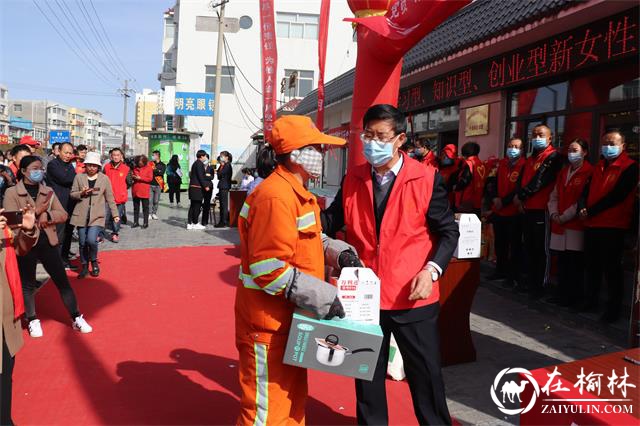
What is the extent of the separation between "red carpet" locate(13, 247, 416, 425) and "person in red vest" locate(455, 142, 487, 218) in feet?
11.4

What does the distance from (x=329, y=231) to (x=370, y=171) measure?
41cm

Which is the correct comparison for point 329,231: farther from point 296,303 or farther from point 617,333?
point 617,333

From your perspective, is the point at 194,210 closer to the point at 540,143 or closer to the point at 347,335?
the point at 540,143

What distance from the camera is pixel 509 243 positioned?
6809 mm

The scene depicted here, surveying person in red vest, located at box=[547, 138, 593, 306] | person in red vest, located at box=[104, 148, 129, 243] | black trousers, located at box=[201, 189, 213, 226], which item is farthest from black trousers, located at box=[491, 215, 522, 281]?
black trousers, located at box=[201, 189, 213, 226]

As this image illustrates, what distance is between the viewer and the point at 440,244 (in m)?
2.57

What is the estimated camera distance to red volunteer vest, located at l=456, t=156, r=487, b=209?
7.16m

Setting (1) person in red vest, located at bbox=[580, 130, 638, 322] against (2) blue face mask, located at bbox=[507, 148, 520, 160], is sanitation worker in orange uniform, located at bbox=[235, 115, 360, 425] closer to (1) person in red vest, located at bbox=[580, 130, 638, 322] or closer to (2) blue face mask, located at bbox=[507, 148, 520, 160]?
(1) person in red vest, located at bbox=[580, 130, 638, 322]

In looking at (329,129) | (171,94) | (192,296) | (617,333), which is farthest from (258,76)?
(617,333)

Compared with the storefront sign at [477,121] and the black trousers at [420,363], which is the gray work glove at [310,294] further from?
the storefront sign at [477,121]

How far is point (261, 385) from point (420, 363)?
2.69 ft

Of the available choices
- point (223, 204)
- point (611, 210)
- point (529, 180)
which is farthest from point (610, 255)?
point (223, 204)

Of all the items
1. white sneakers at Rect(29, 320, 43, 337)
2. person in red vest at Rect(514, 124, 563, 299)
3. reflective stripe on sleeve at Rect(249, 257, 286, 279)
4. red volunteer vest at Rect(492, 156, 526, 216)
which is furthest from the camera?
red volunteer vest at Rect(492, 156, 526, 216)

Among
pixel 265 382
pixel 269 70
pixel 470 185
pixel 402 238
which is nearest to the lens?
pixel 265 382
